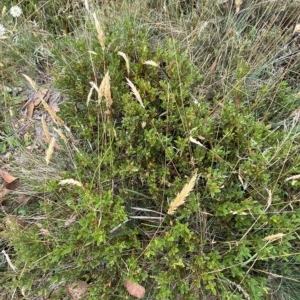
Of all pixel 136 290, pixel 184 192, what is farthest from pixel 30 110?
pixel 184 192

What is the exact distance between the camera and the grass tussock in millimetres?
1753

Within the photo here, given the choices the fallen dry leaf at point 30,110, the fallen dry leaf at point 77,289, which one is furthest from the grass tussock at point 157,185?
the fallen dry leaf at point 30,110

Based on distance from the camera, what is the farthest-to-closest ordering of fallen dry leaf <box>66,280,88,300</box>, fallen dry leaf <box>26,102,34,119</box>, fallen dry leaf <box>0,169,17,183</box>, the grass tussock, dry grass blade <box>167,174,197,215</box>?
1. fallen dry leaf <box>26,102,34,119</box>
2. fallen dry leaf <box>0,169,17,183</box>
3. fallen dry leaf <box>66,280,88,300</box>
4. the grass tussock
5. dry grass blade <box>167,174,197,215</box>

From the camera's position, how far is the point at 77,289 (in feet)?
6.43

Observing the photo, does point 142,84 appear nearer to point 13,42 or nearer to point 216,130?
point 216,130

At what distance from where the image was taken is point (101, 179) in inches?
74.5

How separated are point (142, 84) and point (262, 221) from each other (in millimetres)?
859

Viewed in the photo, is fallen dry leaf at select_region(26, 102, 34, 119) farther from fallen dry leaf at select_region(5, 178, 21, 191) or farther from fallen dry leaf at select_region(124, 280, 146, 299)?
fallen dry leaf at select_region(124, 280, 146, 299)

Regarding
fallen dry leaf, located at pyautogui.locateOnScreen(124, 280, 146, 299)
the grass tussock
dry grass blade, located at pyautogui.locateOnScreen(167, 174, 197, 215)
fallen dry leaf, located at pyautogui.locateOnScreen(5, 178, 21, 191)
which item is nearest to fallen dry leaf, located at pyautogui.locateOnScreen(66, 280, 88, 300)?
the grass tussock

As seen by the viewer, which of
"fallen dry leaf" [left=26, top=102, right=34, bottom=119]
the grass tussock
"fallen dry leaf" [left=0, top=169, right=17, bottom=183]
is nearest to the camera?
the grass tussock

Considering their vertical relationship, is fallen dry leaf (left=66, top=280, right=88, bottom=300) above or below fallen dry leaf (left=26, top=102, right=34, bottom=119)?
below

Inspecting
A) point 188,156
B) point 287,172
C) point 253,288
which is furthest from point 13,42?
point 253,288

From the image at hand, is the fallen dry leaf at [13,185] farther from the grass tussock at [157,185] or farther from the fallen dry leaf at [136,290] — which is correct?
the fallen dry leaf at [136,290]

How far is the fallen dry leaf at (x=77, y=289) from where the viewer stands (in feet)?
6.39
